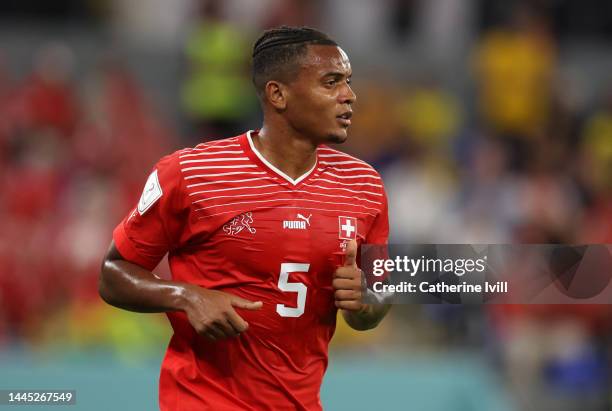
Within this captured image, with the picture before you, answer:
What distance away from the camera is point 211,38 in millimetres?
12008

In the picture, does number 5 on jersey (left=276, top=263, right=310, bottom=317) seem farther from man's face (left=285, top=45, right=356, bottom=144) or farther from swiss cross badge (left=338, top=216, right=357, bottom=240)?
man's face (left=285, top=45, right=356, bottom=144)

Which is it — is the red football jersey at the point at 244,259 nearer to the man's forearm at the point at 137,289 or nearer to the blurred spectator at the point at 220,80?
the man's forearm at the point at 137,289

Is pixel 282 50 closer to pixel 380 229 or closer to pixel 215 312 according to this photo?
pixel 380 229

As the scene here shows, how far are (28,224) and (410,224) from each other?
3.28 m

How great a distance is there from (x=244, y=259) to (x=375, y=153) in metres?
6.86

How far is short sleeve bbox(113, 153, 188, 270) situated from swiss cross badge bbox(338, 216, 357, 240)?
59 cm

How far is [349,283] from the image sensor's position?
174 inches

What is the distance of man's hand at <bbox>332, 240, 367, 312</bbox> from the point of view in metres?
4.43

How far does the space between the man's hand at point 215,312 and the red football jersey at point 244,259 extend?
8.2 inches

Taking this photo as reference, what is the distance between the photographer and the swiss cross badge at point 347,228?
4.63 meters

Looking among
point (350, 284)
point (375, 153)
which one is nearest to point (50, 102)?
point (375, 153)

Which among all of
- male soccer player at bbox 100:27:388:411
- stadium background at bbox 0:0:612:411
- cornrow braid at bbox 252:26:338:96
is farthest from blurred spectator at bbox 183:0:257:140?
male soccer player at bbox 100:27:388:411

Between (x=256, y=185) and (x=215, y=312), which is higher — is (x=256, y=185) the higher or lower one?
the higher one

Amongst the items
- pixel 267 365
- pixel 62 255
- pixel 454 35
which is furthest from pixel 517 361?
pixel 454 35
